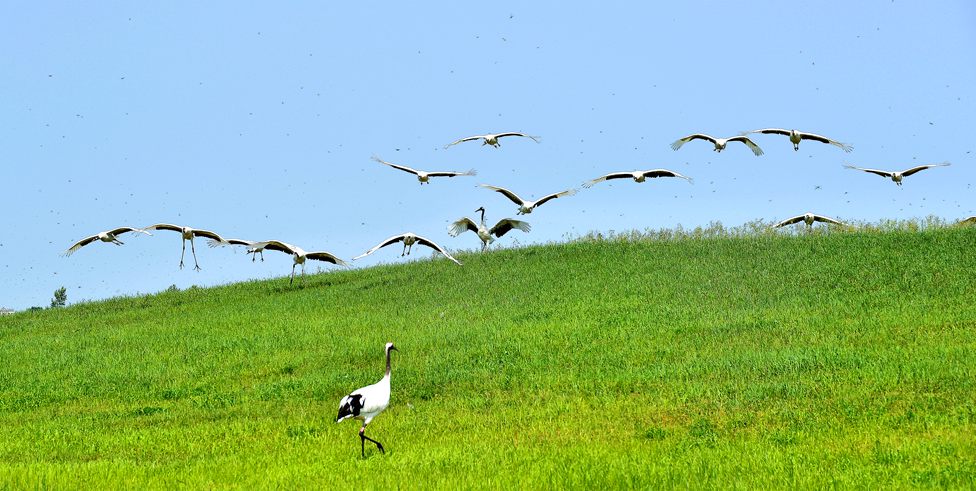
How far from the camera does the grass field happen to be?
12.4m

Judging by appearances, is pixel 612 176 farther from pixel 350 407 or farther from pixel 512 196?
pixel 350 407

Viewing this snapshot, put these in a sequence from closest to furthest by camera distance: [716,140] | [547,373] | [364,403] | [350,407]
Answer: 1. [350,407]
2. [364,403]
3. [547,373]
4. [716,140]

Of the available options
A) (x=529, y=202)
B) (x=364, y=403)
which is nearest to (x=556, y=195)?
(x=529, y=202)

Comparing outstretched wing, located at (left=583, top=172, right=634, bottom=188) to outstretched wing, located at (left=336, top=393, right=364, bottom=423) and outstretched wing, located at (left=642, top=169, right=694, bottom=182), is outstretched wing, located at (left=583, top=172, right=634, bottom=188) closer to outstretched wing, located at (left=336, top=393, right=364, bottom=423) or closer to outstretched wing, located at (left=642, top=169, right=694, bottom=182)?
outstretched wing, located at (left=642, top=169, right=694, bottom=182)

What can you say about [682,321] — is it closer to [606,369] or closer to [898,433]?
[606,369]

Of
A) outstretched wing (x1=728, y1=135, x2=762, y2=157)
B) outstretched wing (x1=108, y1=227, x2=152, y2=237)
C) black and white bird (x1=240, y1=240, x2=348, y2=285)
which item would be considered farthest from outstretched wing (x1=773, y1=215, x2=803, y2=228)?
outstretched wing (x1=108, y1=227, x2=152, y2=237)

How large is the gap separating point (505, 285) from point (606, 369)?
1318cm

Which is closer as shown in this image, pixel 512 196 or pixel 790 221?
pixel 512 196

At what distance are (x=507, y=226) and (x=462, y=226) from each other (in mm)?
1611

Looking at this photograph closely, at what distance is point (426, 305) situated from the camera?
Answer: 3147cm

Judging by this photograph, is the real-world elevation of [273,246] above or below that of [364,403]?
above

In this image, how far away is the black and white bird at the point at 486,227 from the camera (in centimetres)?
3459

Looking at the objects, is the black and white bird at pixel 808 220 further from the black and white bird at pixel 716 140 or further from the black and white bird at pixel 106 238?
the black and white bird at pixel 106 238

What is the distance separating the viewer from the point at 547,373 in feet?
65.8
